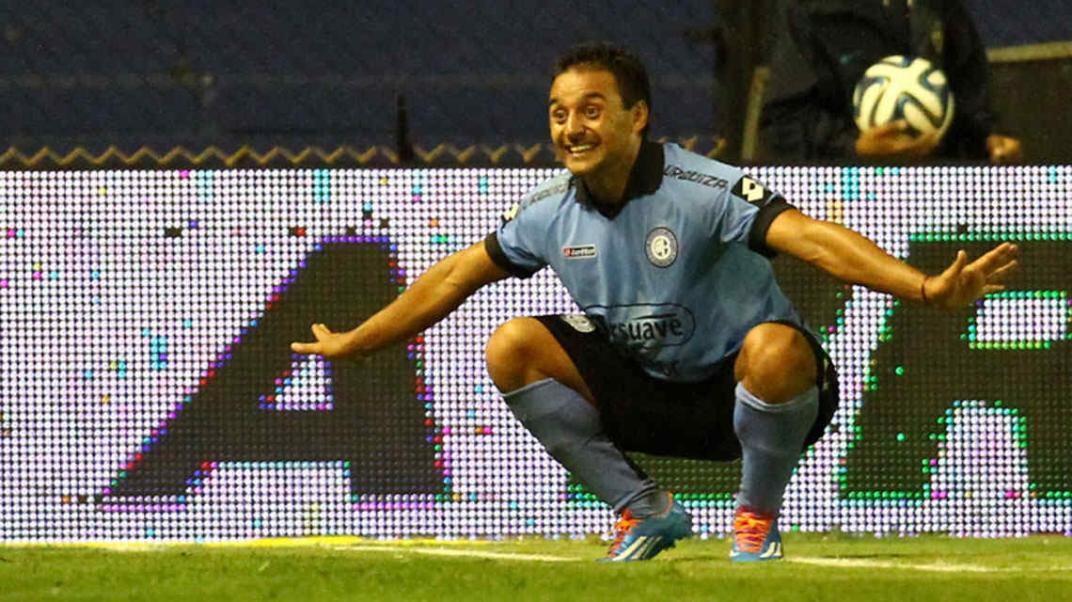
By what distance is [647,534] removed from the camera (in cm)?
591

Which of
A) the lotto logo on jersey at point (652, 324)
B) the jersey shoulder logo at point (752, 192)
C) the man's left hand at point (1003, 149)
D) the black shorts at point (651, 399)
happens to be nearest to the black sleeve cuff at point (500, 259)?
the black shorts at point (651, 399)

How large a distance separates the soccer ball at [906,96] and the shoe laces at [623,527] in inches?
79.2

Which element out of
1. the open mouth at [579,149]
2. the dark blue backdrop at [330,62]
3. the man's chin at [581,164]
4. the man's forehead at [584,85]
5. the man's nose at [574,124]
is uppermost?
the dark blue backdrop at [330,62]

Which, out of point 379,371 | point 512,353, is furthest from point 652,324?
point 379,371

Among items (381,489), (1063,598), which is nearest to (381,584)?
(1063,598)

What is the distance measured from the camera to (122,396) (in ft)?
24.1

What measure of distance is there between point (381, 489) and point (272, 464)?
0.34 meters

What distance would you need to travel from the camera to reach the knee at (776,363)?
5633 mm

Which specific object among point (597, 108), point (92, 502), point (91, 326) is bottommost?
point (92, 502)

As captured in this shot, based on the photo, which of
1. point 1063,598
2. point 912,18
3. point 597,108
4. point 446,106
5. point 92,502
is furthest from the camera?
point 446,106

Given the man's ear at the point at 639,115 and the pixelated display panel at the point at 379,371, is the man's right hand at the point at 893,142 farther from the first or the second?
the man's ear at the point at 639,115

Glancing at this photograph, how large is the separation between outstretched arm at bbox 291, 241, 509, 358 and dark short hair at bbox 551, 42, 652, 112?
54 centimetres

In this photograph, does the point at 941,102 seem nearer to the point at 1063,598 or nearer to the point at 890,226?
the point at 890,226

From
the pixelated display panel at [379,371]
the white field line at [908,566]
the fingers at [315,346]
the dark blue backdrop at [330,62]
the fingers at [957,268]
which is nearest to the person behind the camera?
the fingers at [957,268]
